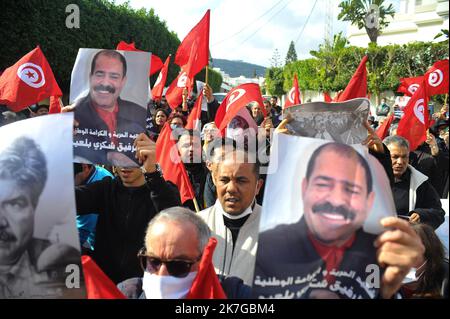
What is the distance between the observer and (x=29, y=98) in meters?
4.74

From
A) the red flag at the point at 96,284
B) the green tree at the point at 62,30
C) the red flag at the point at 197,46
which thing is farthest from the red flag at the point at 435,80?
the green tree at the point at 62,30

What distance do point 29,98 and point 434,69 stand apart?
5.30 m

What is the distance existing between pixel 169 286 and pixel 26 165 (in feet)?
2.08

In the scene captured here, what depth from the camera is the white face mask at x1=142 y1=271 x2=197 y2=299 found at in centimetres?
166

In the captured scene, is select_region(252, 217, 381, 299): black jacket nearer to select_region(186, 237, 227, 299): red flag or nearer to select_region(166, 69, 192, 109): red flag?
select_region(186, 237, 227, 299): red flag

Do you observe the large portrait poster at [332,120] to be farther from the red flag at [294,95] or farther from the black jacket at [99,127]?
the red flag at [294,95]

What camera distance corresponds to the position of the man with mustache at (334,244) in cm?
140

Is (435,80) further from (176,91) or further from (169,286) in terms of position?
→ (169,286)

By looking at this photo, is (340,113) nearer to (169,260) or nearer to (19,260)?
(169,260)

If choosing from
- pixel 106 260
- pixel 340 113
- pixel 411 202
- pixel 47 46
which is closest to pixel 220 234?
pixel 106 260

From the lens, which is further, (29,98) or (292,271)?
(29,98)

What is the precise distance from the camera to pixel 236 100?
470 centimetres

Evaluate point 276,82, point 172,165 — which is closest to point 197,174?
point 172,165

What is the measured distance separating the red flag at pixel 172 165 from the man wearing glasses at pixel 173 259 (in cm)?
170
